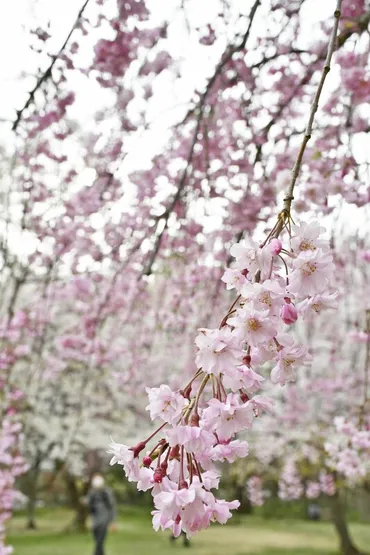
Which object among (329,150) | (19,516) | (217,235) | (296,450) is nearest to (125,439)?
(296,450)

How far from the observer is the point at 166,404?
77 cm

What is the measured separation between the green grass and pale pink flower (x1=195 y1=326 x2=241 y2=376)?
9.06 metres

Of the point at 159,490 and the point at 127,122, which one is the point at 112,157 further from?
the point at 159,490

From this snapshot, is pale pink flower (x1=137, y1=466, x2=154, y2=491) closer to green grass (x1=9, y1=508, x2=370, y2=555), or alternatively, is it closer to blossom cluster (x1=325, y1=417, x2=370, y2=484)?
blossom cluster (x1=325, y1=417, x2=370, y2=484)

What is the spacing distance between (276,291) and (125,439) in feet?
35.4

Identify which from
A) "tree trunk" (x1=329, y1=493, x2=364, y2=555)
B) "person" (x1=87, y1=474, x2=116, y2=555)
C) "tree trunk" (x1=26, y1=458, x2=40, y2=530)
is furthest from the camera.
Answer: "tree trunk" (x1=26, y1=458, x2=40, y2=530)

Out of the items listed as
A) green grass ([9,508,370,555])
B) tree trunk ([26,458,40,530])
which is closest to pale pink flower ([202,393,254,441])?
green grass ([9,508,370,555])

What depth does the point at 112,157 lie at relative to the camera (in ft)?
10.8

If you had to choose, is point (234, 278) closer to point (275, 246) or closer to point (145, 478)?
point (275, 246)

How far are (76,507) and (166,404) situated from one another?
1237cm

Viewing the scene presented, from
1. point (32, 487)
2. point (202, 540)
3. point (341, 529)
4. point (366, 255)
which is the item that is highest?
point (366, 255)

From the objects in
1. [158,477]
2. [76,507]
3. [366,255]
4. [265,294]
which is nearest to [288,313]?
[265,294]

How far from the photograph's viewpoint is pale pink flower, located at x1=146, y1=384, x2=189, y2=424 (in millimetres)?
753

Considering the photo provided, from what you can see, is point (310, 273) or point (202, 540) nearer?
point (310, 273)
